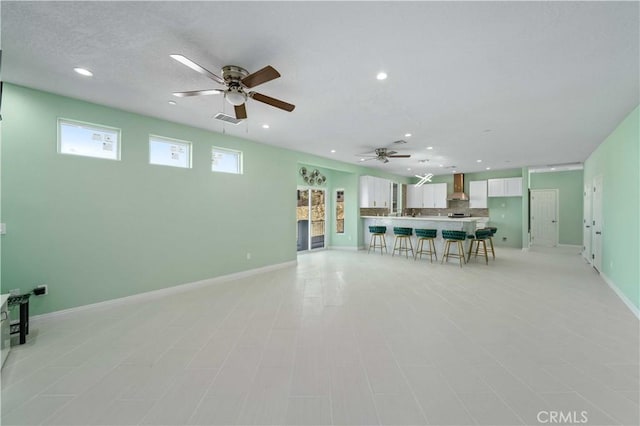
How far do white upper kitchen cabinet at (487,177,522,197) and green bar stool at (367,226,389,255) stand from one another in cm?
454

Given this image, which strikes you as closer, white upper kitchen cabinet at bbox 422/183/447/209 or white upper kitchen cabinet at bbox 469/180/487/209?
white upper kitchen cabinet at bbox 469/180/487/209

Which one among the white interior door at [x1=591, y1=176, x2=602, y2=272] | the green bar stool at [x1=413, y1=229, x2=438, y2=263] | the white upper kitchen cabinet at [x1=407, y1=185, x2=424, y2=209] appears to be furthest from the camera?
the white upper kitchen cabinet at [x1=407, y1=185, x2=424, y2=209]

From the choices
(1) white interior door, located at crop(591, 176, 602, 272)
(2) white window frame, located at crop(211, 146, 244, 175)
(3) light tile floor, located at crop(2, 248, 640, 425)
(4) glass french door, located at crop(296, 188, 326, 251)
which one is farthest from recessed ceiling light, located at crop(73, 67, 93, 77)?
(1) white interior door, located at crop(591, 176, 602, 272)

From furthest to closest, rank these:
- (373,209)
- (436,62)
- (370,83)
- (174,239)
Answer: (373,209), (174,239), (370,83), (436,62)

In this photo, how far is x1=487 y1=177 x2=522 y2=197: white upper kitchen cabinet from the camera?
8445mm

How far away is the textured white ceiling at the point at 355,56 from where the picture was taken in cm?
180

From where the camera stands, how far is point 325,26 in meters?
1.92

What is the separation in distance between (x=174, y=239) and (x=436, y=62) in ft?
14.3

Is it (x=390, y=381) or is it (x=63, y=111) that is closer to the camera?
(x=390, y=381)

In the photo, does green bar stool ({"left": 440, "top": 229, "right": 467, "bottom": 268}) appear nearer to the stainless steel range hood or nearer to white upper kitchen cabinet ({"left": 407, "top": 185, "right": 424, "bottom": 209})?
the stainless steel range hood

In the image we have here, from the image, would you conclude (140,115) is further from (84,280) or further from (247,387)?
(247,387)

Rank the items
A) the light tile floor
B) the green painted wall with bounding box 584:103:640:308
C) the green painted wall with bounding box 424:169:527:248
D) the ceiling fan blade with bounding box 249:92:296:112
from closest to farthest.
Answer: the light tile floor, the ceiling fan blade with bounding box 249:92:296:112, the green painted wall with bounding box 584:103:640:308, the green painted wall with bounding box 424:169:527:248

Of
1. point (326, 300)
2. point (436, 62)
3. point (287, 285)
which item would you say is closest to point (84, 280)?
point (287, 285)

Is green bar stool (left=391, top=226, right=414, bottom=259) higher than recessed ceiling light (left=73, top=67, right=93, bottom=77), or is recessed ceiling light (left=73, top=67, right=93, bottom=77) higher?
recessed ceiling light (left=73, top=67, right=93, bottom=77)
